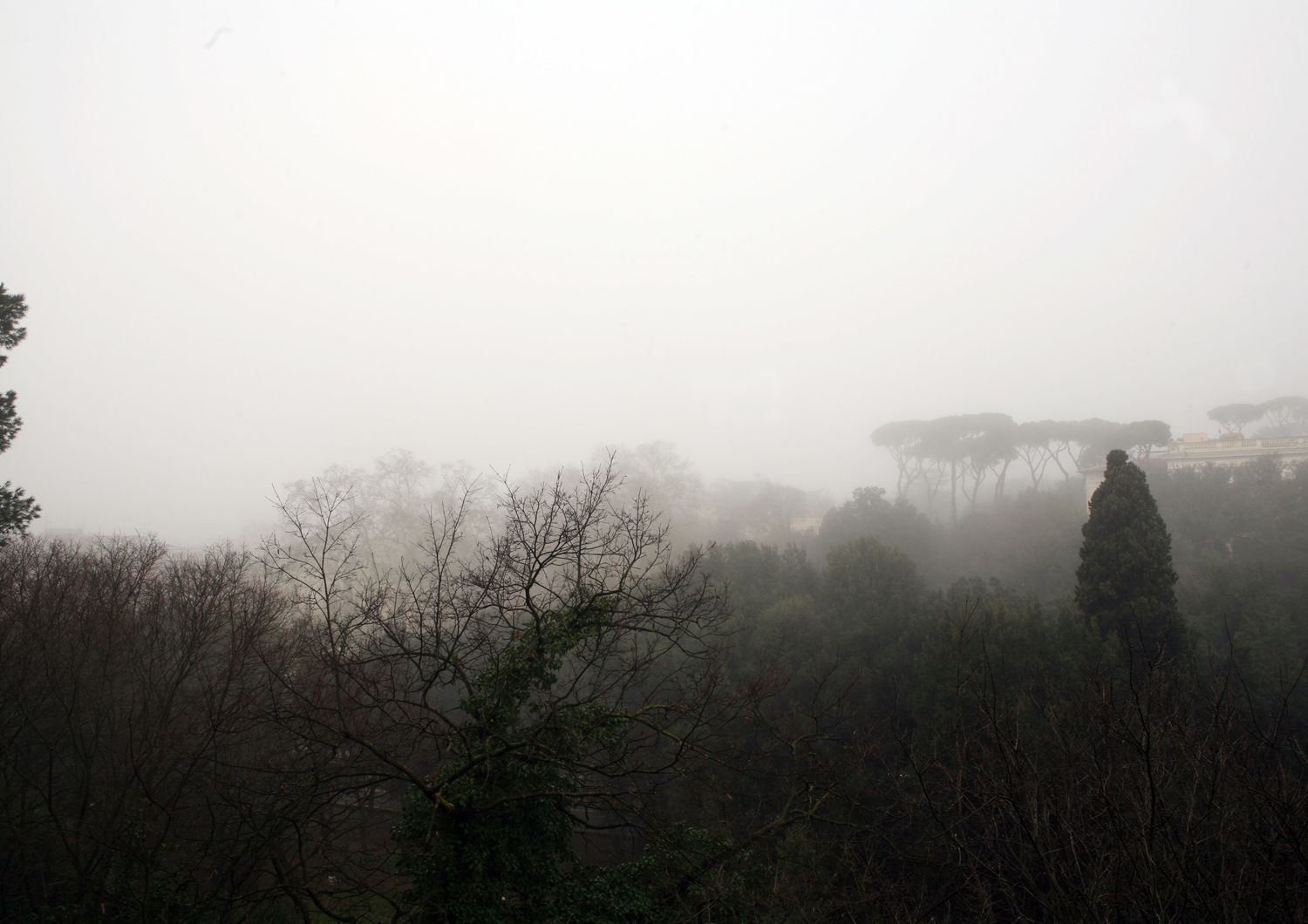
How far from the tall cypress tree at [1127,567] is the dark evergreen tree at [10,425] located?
19813mm

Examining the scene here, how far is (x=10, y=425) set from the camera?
401 inches

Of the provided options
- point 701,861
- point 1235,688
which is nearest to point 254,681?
point 701,861

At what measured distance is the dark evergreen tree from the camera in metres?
9.82

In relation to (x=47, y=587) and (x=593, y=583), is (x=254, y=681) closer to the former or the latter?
(x=47, y=587)

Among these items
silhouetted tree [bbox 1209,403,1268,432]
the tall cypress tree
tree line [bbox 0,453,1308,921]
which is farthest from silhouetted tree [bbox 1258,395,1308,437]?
the tall cypress tree

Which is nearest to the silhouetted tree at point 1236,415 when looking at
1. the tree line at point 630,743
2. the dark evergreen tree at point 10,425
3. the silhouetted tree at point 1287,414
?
the silhouetted tree at point 1287,414

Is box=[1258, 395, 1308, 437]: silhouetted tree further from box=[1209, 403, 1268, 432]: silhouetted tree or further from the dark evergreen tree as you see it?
the dark evergreen tree

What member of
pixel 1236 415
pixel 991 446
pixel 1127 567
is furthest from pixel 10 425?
pixel 1236 415

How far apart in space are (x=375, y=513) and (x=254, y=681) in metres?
20.4

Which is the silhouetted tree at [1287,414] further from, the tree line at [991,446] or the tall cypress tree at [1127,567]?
the tall cypress tree at [1127,567]

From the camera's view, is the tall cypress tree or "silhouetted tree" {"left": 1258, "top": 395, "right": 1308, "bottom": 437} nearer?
the tall cypress tree

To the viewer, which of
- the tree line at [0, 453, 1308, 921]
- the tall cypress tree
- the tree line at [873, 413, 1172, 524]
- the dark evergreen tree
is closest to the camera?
the tree line at [0, 453, 1308, 921]

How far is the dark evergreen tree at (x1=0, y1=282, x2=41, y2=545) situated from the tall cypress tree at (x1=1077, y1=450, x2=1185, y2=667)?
1981 cm

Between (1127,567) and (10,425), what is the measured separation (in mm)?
21190
